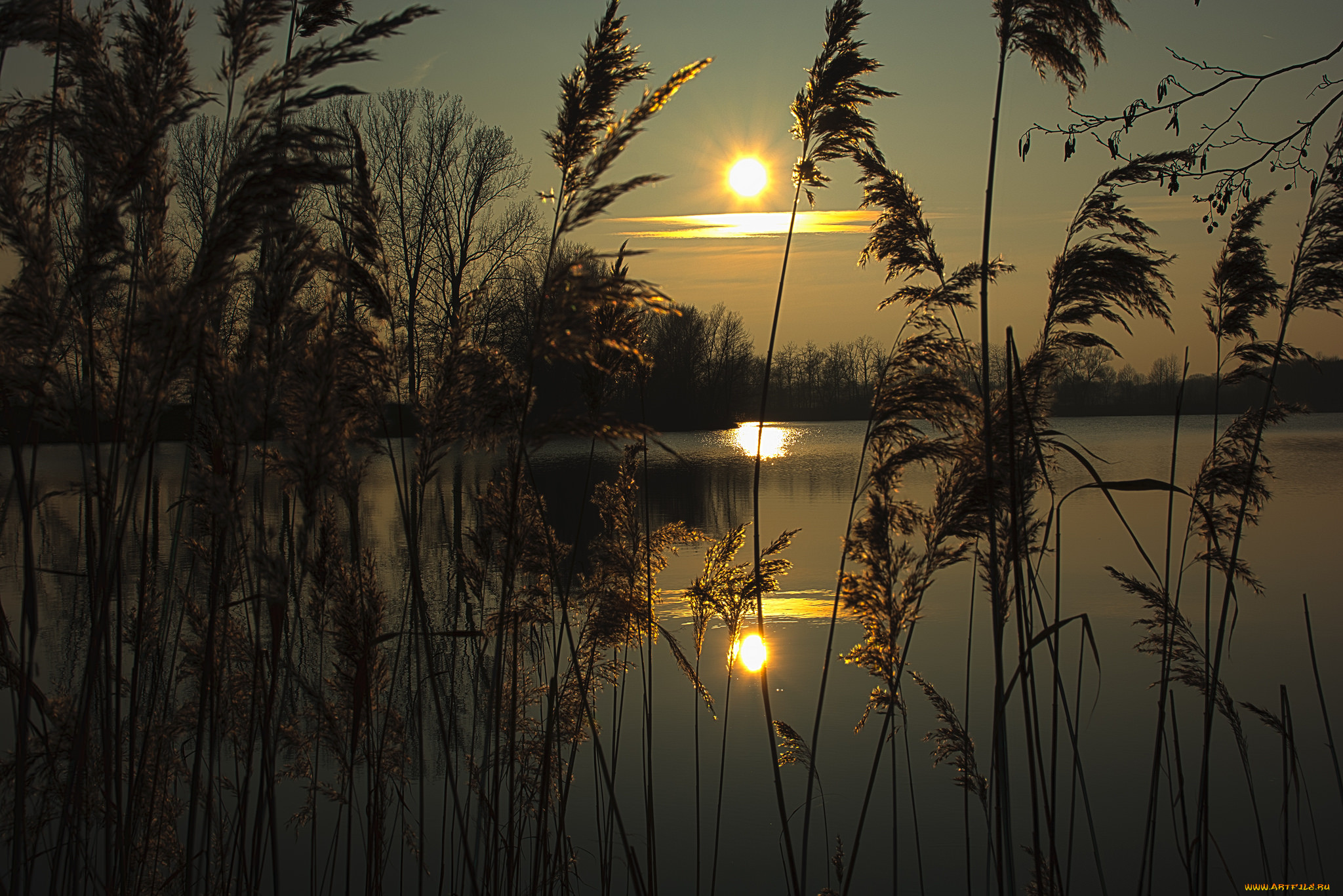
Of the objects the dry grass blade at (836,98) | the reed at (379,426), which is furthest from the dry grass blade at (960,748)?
the dry grass blade at (836,98)

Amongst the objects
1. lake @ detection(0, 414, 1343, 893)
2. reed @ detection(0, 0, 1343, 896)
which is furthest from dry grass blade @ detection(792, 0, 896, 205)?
lake @ detection(0, 414, 1343, 893)

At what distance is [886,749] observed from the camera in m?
5.05

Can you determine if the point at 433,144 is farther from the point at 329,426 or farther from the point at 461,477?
the point at 329,426

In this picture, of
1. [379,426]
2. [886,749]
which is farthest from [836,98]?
[886,749]

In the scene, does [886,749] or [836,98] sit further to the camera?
[886,749]

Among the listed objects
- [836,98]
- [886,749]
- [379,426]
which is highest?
[836,98]

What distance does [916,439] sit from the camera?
7.46ft

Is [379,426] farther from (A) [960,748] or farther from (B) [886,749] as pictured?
(B) [886,749]

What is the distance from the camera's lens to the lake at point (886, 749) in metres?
3.56

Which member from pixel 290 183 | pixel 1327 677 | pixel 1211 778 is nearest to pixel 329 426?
pixel 290 183

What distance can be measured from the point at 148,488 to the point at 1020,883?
12.1ft

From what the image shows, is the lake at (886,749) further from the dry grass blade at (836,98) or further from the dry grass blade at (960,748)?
the dry grass blade at (836,98)

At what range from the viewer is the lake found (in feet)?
11.7

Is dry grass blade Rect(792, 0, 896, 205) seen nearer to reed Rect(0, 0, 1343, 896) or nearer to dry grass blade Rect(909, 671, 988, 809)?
reed Rect(0, 0, 1343, 896)
